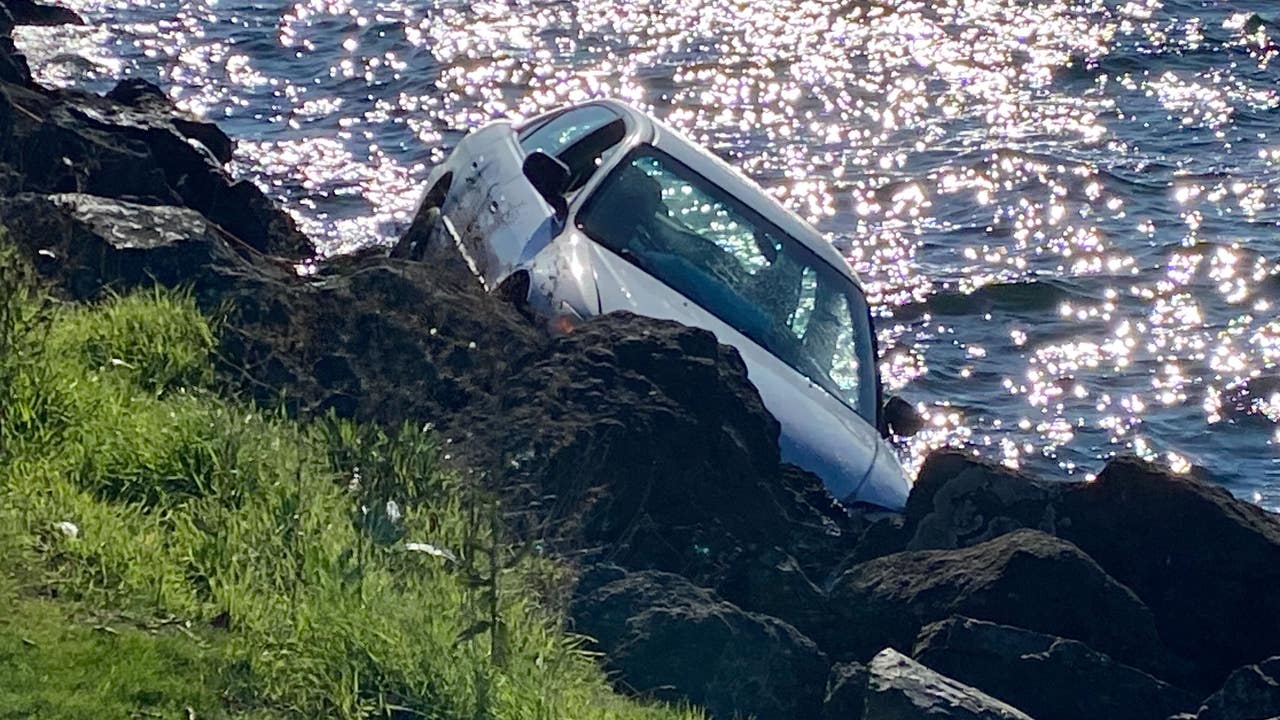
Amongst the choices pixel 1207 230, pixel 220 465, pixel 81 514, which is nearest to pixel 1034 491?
pixel 220 465

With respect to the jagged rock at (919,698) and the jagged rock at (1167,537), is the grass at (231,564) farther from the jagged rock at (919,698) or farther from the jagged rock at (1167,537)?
the jagged rock at (1167,537)

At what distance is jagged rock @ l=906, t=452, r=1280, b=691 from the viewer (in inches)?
272

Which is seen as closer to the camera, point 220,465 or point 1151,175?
point 220,465

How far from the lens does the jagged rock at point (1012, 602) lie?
652 centimetres

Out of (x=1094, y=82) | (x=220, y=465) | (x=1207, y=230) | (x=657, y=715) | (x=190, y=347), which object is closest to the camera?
(x=657, y=715)

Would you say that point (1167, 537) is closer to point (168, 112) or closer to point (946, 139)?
point (168, 112)

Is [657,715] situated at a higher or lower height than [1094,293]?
higher

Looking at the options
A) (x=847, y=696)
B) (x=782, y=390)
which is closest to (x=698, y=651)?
(x=847, y=696)

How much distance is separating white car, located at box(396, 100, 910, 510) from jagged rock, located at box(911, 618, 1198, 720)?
179cm

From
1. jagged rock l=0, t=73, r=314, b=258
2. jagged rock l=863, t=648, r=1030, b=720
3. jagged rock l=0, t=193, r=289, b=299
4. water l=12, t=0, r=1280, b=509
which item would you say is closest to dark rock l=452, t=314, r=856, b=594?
jagged rock l=863, t=648, r=1030, b=720

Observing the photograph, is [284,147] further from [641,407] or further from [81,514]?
[81,514]

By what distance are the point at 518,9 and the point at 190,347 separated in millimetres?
14262

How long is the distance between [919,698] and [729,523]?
158cm

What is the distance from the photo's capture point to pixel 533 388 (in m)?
7.34
